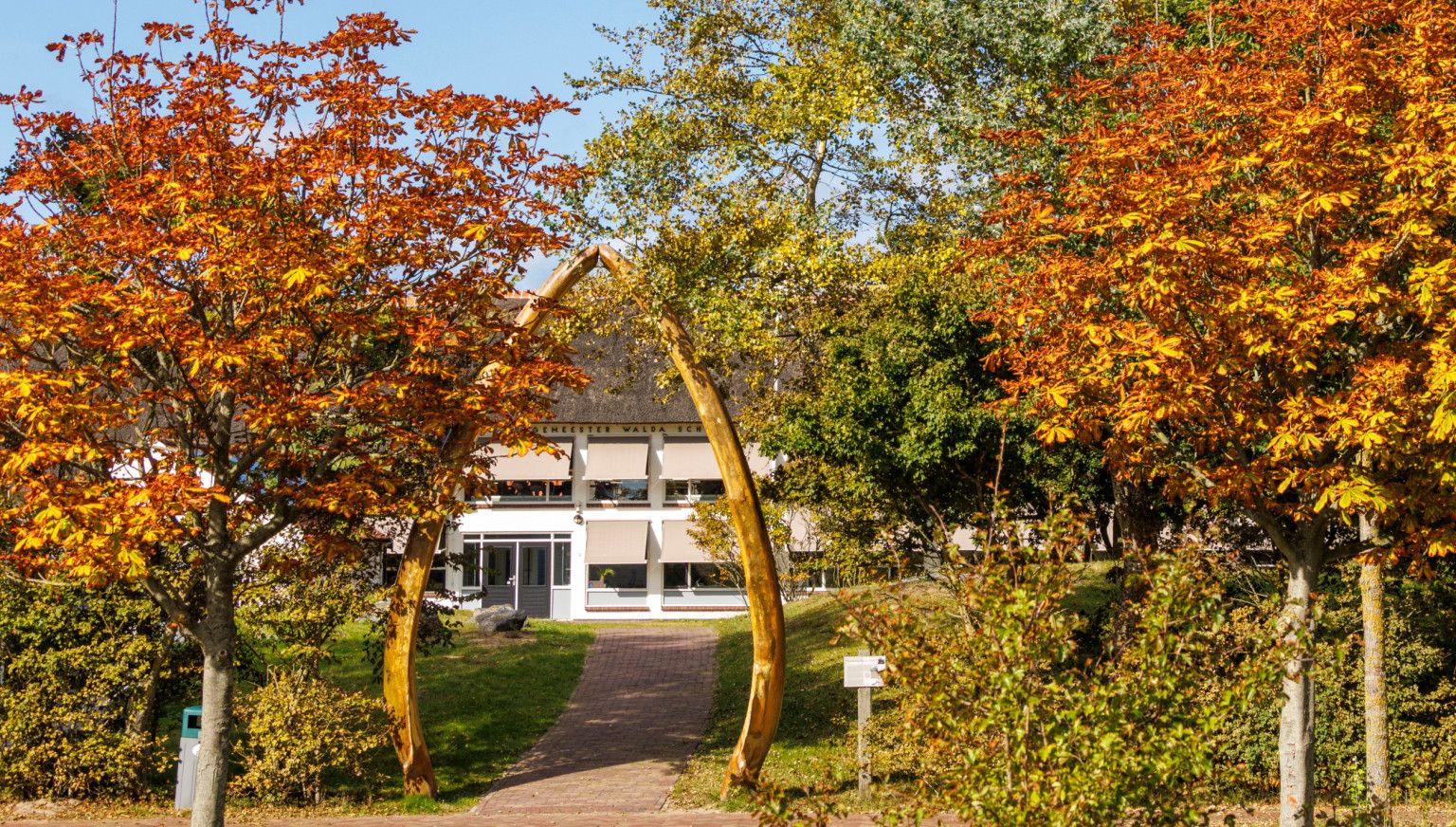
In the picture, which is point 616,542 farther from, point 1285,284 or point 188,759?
point 1285,284

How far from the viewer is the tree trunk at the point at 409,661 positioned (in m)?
14.6

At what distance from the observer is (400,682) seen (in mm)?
14578

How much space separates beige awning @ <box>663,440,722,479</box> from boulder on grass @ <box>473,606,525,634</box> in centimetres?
915

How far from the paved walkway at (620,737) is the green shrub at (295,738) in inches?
67.9

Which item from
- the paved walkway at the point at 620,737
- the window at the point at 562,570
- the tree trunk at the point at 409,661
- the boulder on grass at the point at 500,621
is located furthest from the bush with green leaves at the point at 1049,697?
the window at the point at 562,570

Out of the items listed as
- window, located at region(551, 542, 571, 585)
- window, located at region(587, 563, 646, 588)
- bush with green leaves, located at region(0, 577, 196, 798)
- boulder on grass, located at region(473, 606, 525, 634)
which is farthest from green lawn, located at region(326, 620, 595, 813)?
window, located at region(551, 542, 571, 585)

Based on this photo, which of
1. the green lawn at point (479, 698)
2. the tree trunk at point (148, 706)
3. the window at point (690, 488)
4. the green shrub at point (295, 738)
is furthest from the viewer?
the window at point (690, 488)

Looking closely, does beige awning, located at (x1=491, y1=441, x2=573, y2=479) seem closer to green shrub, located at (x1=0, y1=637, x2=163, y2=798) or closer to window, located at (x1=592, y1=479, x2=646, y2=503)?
window, located at (x1=592, y1=479, x2=646, y2=503)

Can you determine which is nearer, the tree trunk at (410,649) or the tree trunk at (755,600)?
the tree trunk at (755,600)

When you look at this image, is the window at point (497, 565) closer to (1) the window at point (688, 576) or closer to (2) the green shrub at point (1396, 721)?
(1) the window at point (688, 576)

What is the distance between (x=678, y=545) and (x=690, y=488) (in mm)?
1810

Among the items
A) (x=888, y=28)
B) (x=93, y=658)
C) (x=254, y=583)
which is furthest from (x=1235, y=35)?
(x=93, y=658)

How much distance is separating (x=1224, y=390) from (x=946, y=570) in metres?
4.55

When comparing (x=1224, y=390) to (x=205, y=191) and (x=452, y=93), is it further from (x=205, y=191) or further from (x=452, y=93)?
(x=205, y=191)
